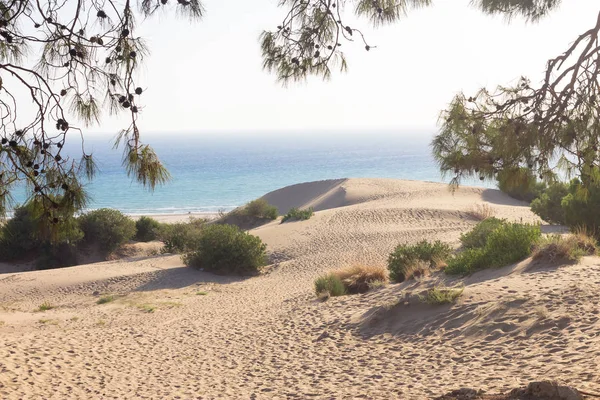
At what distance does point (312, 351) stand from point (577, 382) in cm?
419

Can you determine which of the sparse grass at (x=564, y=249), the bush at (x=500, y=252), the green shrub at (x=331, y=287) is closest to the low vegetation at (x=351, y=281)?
the green shrub at (x=331, y=287)

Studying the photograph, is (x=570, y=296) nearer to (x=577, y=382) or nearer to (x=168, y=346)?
(x=577, y=382)

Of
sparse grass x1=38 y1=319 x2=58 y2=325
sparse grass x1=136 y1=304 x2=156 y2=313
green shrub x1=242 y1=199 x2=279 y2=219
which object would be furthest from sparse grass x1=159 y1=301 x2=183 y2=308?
green shrub x1=242 y1=199 x2=279 y2=219

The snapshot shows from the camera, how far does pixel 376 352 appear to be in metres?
9.05

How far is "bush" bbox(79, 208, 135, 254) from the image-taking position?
24844 mm

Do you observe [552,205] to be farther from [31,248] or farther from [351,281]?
[31,248]

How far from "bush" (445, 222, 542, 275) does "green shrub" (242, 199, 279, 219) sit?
17.9 meters

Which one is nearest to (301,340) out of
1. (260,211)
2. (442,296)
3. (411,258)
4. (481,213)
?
(442,296)

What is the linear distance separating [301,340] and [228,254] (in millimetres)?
8905

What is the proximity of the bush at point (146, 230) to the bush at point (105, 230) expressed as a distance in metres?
3.18

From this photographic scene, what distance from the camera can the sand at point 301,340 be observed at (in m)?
7.61

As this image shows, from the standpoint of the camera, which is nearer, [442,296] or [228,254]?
[442,296]

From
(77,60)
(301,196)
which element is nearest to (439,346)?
(77,60)

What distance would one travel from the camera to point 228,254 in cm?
1889
